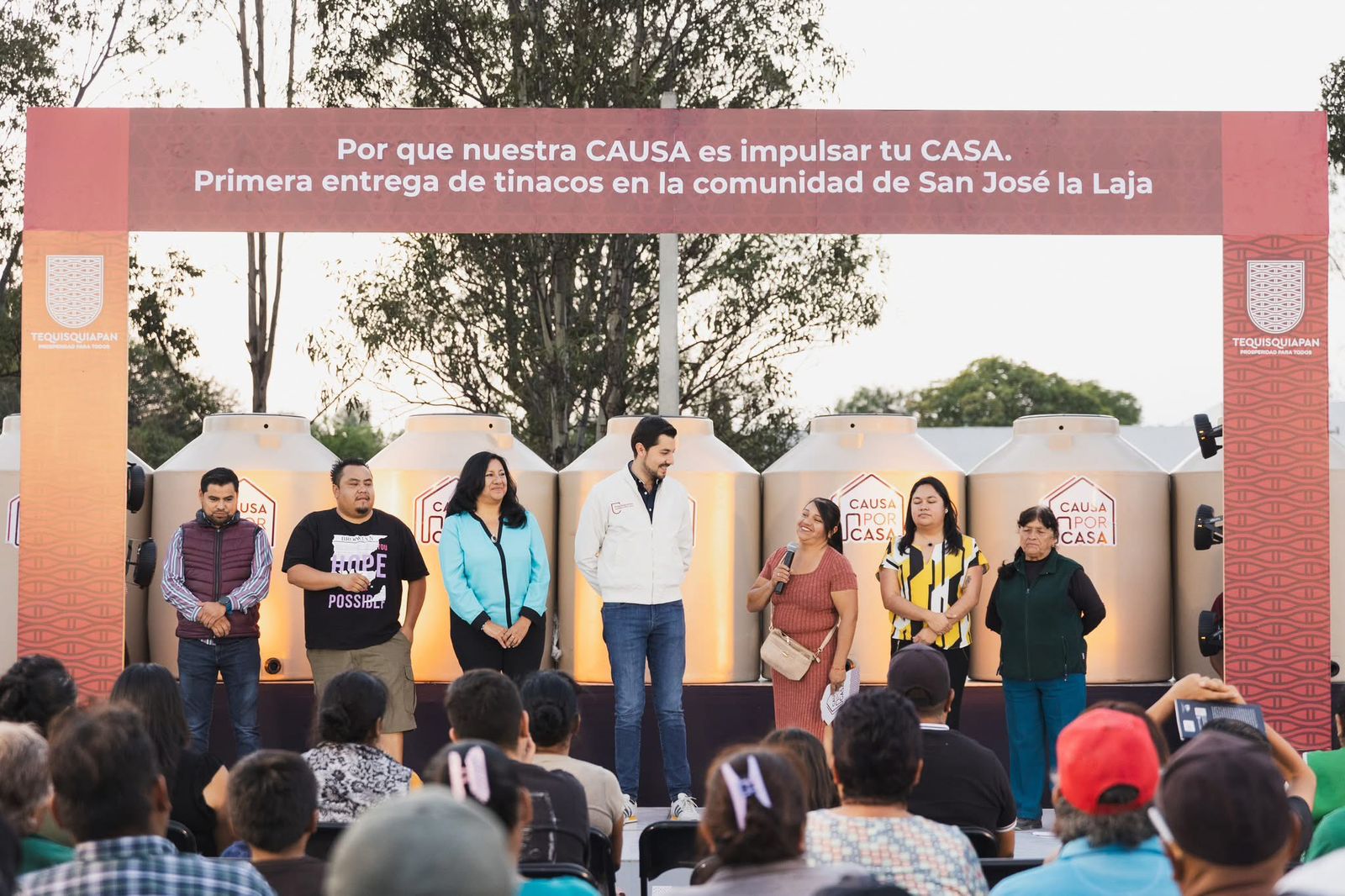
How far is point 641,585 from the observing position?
7996 mm

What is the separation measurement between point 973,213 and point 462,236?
641 inches

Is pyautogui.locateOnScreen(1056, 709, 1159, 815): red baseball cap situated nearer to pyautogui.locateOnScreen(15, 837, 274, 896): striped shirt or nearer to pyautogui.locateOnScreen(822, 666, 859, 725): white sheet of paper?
pyautogui.locateOnScreen(15, 837, 274, 896): striped shirt

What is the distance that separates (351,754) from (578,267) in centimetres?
1935

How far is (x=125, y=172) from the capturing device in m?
7.70

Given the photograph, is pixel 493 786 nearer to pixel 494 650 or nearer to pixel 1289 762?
pixel 1289 762

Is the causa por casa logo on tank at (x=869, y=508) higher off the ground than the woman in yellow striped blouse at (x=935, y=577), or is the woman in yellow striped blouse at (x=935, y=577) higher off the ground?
the causa por casa logo on tank at (x=869, y=508)

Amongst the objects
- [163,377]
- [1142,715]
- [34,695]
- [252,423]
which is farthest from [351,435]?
[1142,715]

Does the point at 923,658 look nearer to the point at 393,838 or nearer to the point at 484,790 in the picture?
the point at 484,790

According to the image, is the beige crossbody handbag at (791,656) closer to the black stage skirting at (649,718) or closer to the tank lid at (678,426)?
the black stage skirting at (649,718)

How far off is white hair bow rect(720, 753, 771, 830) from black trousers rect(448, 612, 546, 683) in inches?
191

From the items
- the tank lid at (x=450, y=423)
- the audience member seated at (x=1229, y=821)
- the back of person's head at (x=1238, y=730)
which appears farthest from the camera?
the tank lid at (x=450, y=423)

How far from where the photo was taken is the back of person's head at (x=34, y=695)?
16.4ft

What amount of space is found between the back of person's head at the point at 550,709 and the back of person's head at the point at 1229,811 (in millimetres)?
2581

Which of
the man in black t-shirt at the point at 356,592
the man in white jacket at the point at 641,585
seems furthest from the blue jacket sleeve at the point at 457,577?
the man in white jacket at the point at 641,585
